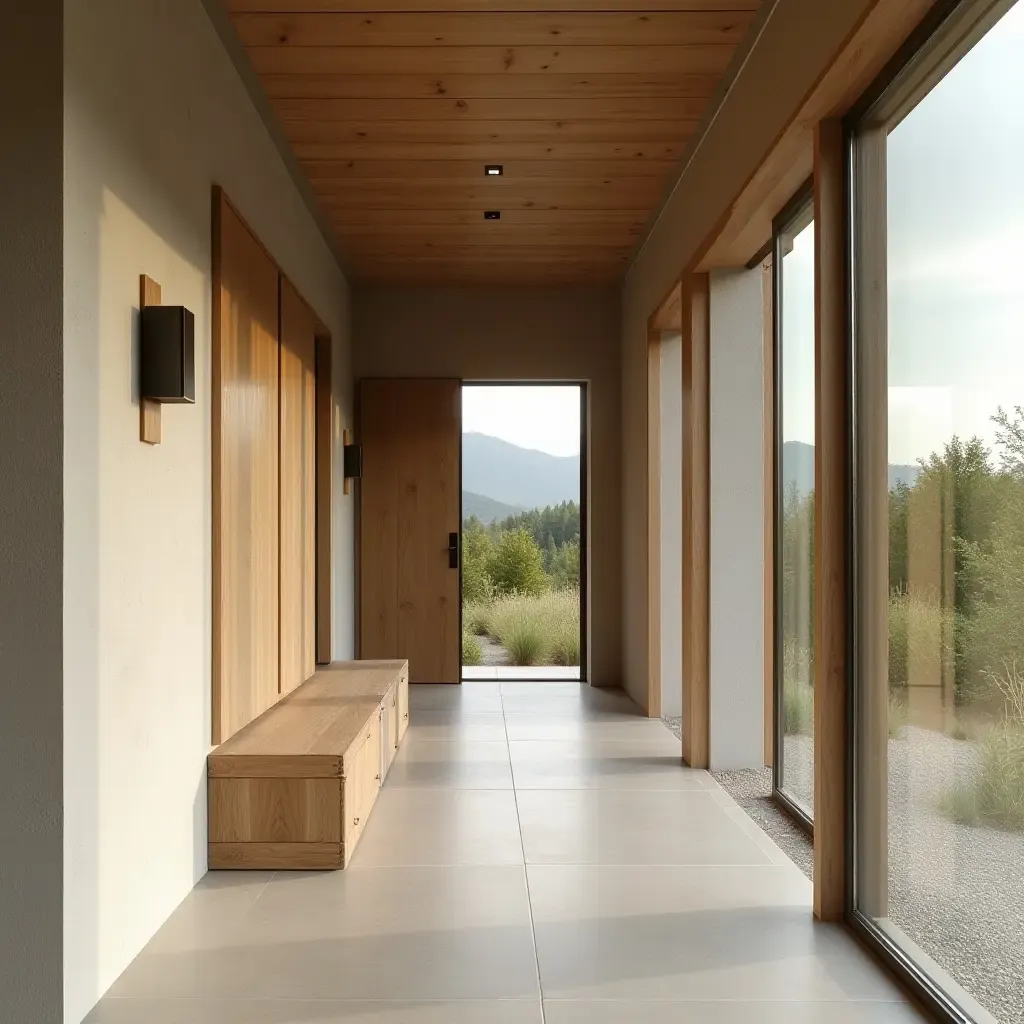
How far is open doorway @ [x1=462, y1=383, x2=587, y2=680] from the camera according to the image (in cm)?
803

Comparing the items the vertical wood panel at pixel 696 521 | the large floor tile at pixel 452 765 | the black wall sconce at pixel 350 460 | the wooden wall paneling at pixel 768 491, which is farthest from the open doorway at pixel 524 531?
the wooden wall paneling at pixel 768 491

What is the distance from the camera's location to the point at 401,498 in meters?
7.91

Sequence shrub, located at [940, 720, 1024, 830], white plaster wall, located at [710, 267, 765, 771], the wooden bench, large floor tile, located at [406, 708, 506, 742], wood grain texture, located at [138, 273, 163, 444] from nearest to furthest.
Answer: shrub, located at [940, 720, 1024, 830] < wood grain texture, located at [138, 273, 163, 444] < the wooden bench < white plaster wall, located at [710, 267, 765, 771] < large floor tile, located at [406, 708, 506, 742]

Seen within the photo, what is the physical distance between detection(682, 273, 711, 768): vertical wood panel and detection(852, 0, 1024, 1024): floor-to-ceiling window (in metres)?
1.95

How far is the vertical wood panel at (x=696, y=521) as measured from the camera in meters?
5.06

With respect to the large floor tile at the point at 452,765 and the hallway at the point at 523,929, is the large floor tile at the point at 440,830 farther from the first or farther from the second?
the large floor tile at the point at 452,765

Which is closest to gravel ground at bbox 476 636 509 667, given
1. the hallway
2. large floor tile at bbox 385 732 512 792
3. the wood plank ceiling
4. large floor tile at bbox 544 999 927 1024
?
large floor tile at bbox 385 732 512 792

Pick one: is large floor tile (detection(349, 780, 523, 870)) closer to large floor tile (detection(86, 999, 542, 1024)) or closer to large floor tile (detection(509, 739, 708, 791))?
large floor tile (detection(509, 739, 708, 791))

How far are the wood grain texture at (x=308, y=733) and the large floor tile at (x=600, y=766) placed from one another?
753mm

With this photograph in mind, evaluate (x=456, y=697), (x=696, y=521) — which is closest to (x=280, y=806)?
(x=696, y=521)

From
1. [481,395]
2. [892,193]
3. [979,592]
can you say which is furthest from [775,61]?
[481,395]

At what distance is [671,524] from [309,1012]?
445cm

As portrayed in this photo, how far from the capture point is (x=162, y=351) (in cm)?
290

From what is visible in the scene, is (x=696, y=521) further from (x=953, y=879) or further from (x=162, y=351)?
(x=162, y=351)
